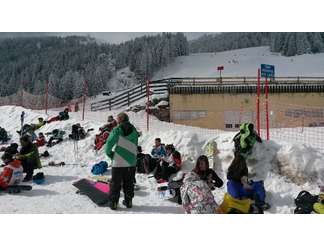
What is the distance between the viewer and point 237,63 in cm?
4053

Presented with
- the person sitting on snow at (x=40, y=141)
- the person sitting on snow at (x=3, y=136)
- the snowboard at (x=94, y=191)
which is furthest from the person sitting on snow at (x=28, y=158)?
the person sitting on snow at (x=3, y=136)

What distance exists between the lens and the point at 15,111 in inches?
738

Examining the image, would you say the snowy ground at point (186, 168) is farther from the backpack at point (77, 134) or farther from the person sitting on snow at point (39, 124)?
the person sitting on snow at point (39, 124)

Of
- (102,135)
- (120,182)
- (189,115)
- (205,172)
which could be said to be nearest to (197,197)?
(205,172)

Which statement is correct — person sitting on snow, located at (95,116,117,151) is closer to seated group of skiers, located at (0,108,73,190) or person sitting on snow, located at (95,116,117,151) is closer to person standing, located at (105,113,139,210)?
seated group of skiers, located at (0,108,73,190)

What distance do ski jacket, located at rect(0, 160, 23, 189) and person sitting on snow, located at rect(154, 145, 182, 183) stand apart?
298cm

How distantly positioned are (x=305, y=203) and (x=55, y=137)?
9.13 metres

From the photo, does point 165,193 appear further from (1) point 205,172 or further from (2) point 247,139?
(2) point 247,139

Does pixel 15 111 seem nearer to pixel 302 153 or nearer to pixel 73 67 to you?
pixel 302 153

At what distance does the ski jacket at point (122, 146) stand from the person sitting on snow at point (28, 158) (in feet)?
10.3

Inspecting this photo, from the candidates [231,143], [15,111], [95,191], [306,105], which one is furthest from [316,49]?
[95,191]

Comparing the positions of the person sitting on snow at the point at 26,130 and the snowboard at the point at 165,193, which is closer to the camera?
the snowboard at the point at 165,193

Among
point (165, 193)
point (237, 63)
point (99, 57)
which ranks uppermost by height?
point (99, 57)

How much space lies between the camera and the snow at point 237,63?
36.2 meters
